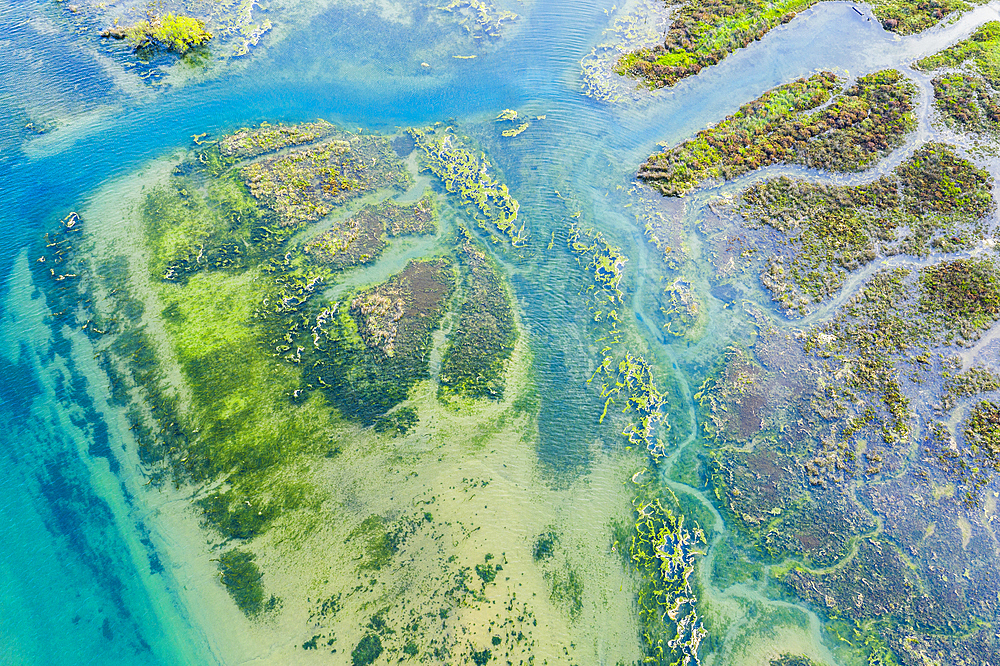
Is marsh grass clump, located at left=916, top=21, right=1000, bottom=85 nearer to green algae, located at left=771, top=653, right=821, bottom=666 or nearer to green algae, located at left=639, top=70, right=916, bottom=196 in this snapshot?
green algae, located at left=639, top=70, right=916, bottom=196

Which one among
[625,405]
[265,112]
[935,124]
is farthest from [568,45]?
[625,405]

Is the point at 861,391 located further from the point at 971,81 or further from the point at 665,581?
the point at 971,81

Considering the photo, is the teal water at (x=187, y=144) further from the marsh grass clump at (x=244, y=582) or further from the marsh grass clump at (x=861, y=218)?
the marsh grass clump at (x=861, y=218)

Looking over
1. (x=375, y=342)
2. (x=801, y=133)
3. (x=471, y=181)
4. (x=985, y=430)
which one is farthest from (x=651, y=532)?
(x=801, y=133)

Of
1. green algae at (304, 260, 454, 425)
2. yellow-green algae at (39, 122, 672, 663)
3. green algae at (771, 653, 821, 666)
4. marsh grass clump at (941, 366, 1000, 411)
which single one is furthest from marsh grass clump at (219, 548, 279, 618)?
marsh grass clump at (941, 366, 1000, 411)

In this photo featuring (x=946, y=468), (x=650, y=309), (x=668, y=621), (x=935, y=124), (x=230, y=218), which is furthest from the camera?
Result: (x=935, y=124)

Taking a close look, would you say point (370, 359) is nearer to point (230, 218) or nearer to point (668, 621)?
point (230, 218)

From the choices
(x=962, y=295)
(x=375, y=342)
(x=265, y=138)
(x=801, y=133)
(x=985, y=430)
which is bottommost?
(x=985, y=430)
